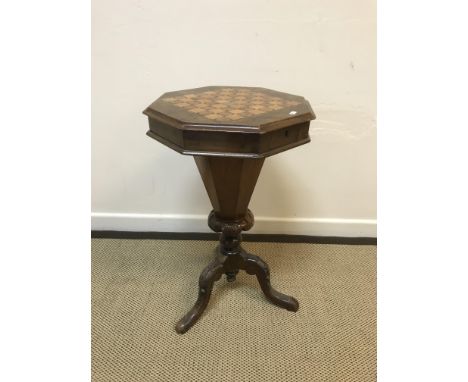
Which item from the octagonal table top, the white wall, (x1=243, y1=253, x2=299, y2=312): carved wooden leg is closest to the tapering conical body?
the octagonal table top

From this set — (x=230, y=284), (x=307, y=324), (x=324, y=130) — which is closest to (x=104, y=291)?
(x=230, y=284)

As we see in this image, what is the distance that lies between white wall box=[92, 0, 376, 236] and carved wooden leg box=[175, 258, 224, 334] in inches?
26.7

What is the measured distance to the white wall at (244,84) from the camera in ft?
6.71

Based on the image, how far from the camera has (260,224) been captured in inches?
97.6

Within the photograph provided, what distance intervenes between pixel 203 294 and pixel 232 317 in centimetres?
18

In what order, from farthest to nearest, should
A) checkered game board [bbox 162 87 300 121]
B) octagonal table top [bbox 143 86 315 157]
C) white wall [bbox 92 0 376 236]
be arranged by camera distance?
white wall [bbox 92 0 376 236], checkered game board [bbox 162 87 300 121], octagonal table top [bbox 143 86 315 157]

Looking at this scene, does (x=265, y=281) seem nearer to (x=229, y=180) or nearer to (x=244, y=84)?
(x=229, y=180)

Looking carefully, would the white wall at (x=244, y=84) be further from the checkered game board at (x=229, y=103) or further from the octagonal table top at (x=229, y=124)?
the octagonal table top at (x=229, y=124)

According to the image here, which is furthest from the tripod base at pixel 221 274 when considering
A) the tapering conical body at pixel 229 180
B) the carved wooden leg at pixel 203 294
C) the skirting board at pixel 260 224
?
the skirting board at pixel 260 224

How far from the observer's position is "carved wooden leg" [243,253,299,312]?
1862mm

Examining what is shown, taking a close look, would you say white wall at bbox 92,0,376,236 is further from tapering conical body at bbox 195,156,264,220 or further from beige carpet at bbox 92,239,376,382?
tapering conical body at bbox 195,156,264,220

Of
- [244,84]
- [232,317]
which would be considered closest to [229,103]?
[244,84]

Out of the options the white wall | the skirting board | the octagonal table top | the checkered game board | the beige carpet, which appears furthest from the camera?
the skirting board

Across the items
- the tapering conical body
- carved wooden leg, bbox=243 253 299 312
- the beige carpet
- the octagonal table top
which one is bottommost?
the beige carpet
